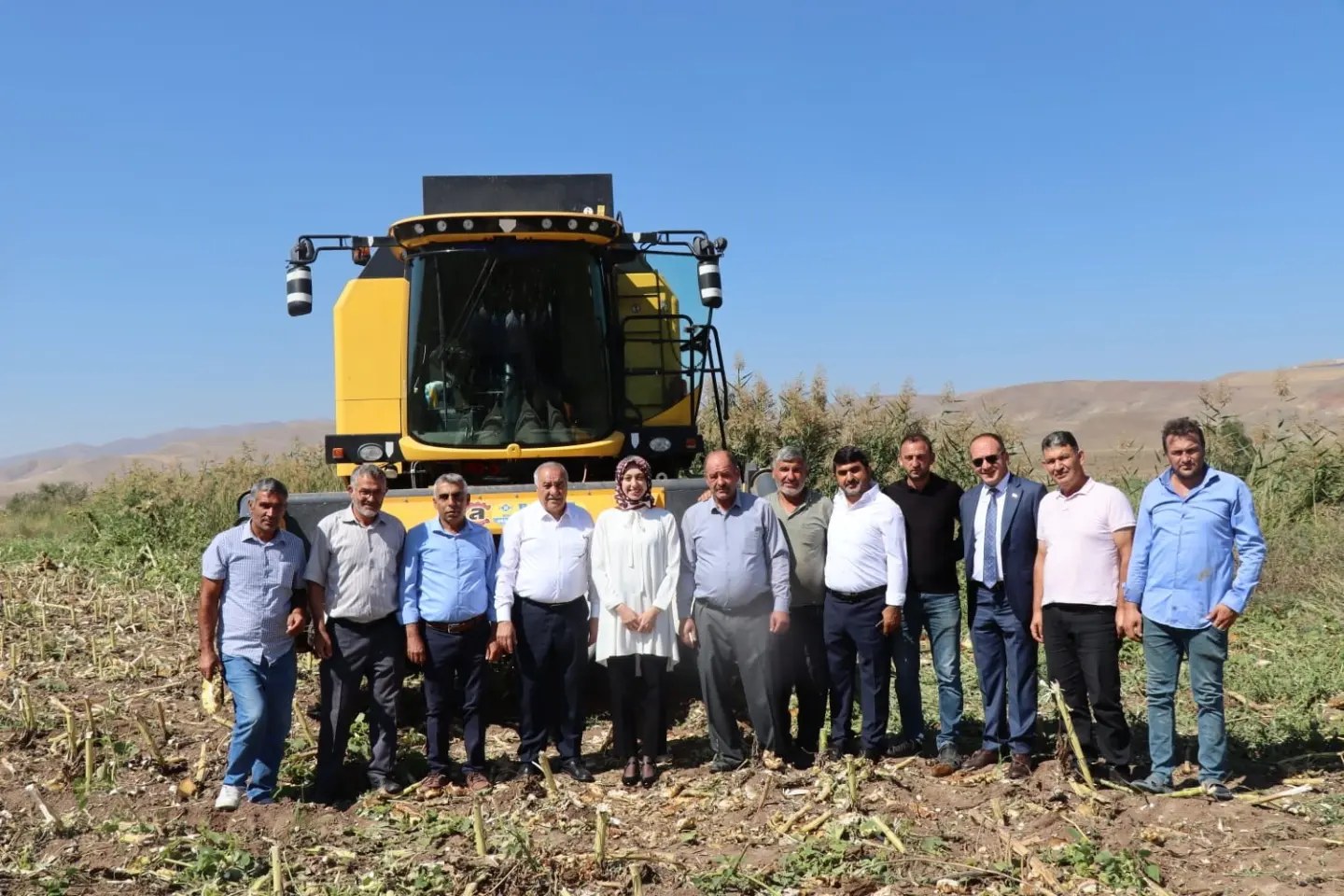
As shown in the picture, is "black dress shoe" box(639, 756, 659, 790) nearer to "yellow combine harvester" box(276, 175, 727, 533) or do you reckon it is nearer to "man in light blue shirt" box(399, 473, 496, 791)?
"man in light blue shirt" box(399, 473, 496, 791)

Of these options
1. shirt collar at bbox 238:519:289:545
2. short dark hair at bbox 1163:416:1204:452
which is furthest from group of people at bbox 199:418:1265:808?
short dark hair at bbox 1163:416:1204:452

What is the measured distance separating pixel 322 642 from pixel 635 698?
1.66m

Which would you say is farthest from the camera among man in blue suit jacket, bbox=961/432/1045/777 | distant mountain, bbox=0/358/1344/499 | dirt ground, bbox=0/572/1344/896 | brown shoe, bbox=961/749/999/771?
distant mountain, bbox=0/358/1344/499

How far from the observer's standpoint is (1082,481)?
19.0 feet

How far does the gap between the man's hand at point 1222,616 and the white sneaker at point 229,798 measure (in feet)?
15.4

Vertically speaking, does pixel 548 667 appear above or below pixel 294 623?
below

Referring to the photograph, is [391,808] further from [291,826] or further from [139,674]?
[139,674]

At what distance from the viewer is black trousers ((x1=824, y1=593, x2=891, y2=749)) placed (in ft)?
20.4

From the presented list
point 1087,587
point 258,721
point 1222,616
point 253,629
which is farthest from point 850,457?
point 258,721

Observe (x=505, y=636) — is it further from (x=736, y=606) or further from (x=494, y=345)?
(x=494, y=345)

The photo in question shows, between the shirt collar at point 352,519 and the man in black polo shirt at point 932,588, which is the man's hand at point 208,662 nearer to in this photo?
the shirt collar at point 352,519

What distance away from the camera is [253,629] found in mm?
5938

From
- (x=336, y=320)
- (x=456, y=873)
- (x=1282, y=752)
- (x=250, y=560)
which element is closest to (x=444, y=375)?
(x=336, y=320)

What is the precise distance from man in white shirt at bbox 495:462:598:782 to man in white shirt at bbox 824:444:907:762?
131cm
